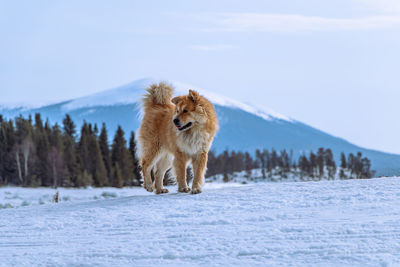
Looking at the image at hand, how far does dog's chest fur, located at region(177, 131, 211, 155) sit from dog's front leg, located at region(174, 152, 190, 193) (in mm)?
191

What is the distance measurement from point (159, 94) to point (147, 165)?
1603 mm

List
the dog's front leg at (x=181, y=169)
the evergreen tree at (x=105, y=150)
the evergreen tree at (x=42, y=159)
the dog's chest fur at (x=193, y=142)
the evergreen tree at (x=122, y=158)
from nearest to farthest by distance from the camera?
the dog's chest fur at (x=193, y=142), the dog's front leg at (x=181, y=169), the evergreen tree at (x=42, y=159), the evergreen tree at (x=122, y=158), the evergreen tree at (x=105, y=150)

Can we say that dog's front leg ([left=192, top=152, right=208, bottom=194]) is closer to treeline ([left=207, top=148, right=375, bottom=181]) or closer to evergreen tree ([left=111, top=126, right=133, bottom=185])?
evergreen tree ([left=111, top=126, right=133, bottom=185])

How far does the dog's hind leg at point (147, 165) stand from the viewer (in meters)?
10.9

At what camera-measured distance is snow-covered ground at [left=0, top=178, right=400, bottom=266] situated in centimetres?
515

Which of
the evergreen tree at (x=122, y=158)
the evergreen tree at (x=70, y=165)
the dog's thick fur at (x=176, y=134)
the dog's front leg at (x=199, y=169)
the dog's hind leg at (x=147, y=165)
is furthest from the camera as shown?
the evergreen tree at (x=122, y=158)

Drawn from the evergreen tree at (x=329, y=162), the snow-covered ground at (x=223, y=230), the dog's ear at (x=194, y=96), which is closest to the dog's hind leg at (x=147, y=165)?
the snow-covered ground at (x=223, y=230)

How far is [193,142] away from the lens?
9484mm

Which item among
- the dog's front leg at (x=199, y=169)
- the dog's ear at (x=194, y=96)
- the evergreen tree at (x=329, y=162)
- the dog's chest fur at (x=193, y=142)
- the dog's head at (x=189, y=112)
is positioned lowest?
the dog's front leg at (x=199, y=169)

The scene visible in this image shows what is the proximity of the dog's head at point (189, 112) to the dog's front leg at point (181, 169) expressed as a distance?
0.66 m

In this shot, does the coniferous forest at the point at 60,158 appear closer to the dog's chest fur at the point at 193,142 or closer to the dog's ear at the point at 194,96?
the dog's chest fur at the point at 193,142

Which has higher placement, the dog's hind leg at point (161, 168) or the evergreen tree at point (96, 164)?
the evergreen tree at point (96, 164)

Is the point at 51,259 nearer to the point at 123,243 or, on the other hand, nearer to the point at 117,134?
the point at 123,243

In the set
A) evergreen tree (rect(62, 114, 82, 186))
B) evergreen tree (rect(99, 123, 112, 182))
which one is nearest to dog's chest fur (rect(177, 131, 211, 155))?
evergreen tree (rect(62, 114, 82, 186))
